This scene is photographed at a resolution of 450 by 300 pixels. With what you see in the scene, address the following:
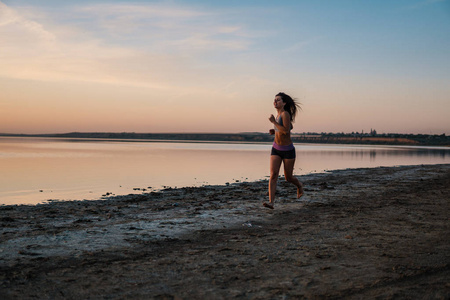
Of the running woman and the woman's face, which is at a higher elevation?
the woman's face

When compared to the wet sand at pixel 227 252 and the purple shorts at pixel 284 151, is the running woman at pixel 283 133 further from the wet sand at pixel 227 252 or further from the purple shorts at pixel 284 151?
the wet sand at pixel 227 252

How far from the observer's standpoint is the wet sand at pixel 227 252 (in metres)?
4.08

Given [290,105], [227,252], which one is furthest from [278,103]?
[227,252]

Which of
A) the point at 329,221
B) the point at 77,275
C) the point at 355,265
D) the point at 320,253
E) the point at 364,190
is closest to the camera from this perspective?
the point at 77,275

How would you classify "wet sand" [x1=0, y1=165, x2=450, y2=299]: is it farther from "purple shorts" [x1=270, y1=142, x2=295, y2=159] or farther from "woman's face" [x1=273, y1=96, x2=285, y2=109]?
"woman's face" [x1=273, y1=96, x2=285, y2=109]

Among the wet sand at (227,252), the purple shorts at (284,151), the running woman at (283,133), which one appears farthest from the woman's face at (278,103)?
A: the wet sand at (227,252)

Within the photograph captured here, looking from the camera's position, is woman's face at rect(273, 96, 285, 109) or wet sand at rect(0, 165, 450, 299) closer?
wet sand at rect(0, 165, 450, 299)

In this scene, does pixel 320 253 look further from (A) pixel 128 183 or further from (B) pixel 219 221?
(A) pixel 128 183

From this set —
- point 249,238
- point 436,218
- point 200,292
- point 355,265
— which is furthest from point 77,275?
point 436,218

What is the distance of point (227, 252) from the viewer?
18.1 ft

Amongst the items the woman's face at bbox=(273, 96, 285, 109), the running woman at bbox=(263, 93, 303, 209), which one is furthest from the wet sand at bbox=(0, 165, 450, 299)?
the woman's face at bbox=(273, 96, 285, 109)

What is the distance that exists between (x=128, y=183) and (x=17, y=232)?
40.1 feet

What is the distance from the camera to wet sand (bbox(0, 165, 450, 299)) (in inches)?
161

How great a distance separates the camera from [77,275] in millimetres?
4500
